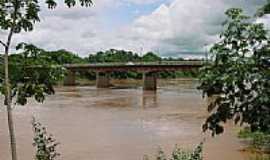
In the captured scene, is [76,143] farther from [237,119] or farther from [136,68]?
[136,68]

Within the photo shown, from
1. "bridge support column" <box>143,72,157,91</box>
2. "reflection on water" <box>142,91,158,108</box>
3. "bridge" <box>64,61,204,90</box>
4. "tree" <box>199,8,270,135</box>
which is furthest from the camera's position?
"bridge support column" <box>143,72,157,91</box>

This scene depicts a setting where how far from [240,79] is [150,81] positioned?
87.3 m

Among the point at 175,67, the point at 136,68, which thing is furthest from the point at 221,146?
the point at 136,68

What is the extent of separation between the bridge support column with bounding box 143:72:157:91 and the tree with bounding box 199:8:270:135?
84.5 metres

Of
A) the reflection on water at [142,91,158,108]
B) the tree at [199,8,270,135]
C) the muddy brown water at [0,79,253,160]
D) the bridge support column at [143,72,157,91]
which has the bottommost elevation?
the reflection on water at [142,91,158,108]

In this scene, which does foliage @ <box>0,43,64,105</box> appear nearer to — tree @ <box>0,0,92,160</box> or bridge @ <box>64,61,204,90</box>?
tree @ <box>0,0,92,160</box>

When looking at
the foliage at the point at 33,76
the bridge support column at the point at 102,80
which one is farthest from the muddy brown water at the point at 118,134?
the bridge support column at the point at 102,80

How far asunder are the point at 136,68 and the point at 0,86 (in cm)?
8943

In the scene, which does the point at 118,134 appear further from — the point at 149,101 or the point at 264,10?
the point at 149,101

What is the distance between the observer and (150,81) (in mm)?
91938

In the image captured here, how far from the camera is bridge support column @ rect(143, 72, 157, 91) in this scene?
90250 millimetres

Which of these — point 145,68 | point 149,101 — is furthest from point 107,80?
point 149,101

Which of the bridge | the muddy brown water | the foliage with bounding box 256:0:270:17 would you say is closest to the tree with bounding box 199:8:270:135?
the foliage with bounding box 256:0:270:17

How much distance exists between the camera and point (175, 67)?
88812 mm
